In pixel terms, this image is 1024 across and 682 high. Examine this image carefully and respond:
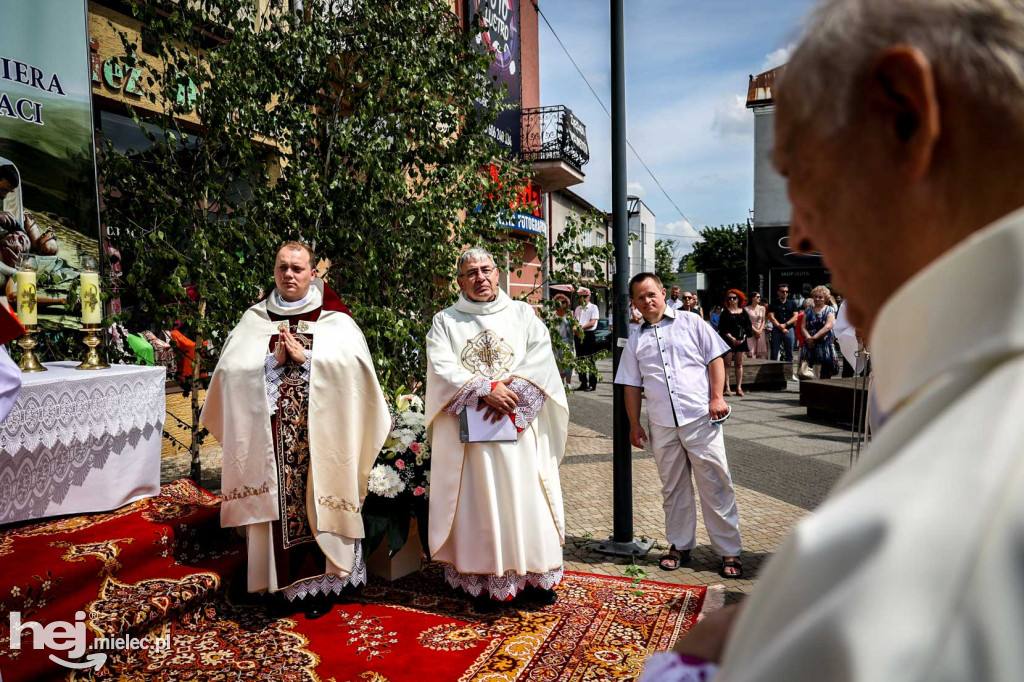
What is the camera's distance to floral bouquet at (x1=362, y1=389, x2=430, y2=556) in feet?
14.5

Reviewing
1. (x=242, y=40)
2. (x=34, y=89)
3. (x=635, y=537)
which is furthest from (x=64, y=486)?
(x=635, y=537)

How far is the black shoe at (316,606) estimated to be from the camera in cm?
396

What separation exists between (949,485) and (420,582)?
4.46 metres

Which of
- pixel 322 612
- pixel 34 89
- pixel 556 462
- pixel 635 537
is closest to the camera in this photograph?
pixel 322 612

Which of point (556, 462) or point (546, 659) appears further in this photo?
point (556, 462)

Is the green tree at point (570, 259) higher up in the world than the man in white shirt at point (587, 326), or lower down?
higher up

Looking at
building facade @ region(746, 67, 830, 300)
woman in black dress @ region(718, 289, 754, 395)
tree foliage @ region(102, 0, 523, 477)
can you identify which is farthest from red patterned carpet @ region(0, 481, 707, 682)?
building facade @ region(746, 67, 830, 300)

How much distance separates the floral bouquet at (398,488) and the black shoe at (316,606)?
0.42 metres

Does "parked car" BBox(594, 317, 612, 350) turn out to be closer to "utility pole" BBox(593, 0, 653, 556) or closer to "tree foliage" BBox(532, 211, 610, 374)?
"tree foliage" BBox(532, 211, 610, 374)

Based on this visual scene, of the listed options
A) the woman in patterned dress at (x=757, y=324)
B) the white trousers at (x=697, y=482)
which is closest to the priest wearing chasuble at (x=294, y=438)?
the white trousers at (x=697, y=482)

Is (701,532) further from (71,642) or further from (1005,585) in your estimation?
(1005,585)

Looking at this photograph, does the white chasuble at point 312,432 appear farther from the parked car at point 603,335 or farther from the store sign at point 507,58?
the parked car at point 603,335

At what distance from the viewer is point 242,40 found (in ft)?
16.2

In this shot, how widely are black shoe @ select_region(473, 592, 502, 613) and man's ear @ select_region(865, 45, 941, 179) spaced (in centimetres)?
387
